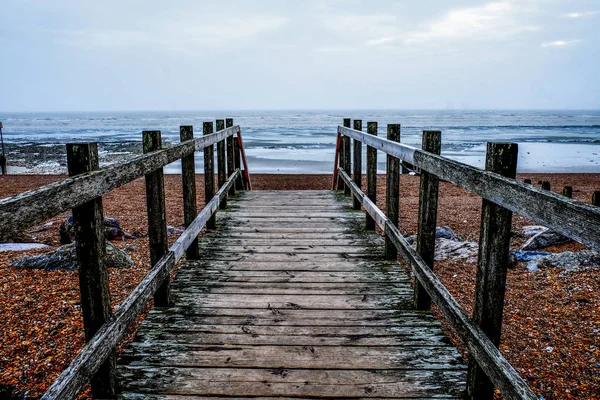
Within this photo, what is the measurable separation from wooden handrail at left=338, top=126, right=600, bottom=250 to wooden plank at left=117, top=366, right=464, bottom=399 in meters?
1.26

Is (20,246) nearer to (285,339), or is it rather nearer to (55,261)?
(55,261)

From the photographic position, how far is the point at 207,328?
3.38 metres

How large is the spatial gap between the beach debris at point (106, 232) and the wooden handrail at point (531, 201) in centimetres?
600

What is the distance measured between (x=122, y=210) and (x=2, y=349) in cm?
725

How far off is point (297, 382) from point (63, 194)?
5.72 ft

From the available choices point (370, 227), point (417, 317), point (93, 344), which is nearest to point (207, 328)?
point (93, 344)

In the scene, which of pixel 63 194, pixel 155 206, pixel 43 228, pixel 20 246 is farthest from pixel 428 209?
pixel 43 228

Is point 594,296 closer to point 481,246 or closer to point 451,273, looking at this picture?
point 451,273

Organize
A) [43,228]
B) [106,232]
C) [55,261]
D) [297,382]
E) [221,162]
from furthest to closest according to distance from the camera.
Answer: [43,228], [106,232], [221,162], [55,261], [297,382]

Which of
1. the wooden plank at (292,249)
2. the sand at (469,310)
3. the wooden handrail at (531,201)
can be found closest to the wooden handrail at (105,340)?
the sand at (469,310)

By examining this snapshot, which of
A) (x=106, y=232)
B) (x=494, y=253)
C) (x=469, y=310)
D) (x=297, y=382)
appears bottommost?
(x=469, y=310)

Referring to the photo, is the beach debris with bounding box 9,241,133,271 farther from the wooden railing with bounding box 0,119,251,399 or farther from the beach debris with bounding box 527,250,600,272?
the beach debris with bounding box 527,250,600,272

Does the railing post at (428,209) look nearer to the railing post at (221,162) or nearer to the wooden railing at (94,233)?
the wooden railing at (94,233)

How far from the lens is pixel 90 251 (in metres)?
2.28
